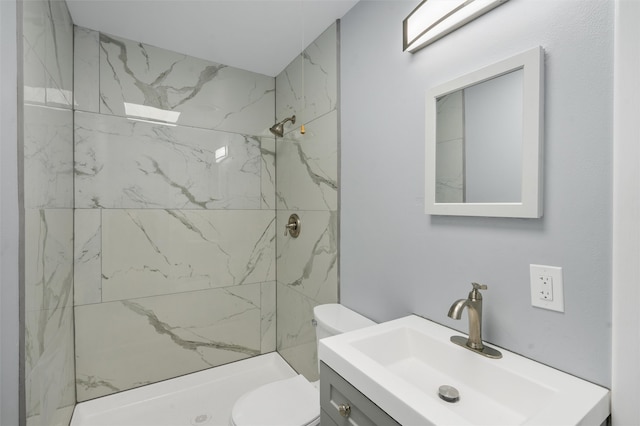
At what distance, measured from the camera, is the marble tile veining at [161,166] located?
6.34 ft

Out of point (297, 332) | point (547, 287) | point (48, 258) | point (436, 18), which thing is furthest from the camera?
point (297, 332)

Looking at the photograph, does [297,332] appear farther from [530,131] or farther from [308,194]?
[530,131]

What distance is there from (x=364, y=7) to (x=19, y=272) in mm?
1826

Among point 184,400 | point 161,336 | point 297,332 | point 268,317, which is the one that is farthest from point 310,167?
point 184,400

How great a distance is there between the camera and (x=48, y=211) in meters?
1.32

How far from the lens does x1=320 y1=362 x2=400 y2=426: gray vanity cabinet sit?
852 millimetres

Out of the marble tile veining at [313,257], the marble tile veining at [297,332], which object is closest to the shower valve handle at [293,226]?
the marble tile veining at [313,257]

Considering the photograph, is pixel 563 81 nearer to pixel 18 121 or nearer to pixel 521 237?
pixel 521 237

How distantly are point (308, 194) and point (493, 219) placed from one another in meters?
1.25

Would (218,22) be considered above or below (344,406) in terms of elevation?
above

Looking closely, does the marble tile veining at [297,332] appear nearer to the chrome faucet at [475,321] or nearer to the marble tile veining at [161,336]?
the marble tile veining at [161,336]

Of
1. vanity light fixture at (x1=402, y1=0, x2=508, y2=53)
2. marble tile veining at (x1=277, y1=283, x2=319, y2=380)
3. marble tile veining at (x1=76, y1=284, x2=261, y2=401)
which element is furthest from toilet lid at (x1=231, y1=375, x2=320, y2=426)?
vanity light fixture at (x1=402, y1=0, x2=508, y2=53)

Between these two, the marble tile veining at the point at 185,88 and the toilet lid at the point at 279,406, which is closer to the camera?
the toilet lid at the point at 279,406

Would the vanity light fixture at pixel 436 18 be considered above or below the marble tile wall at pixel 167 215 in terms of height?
above
